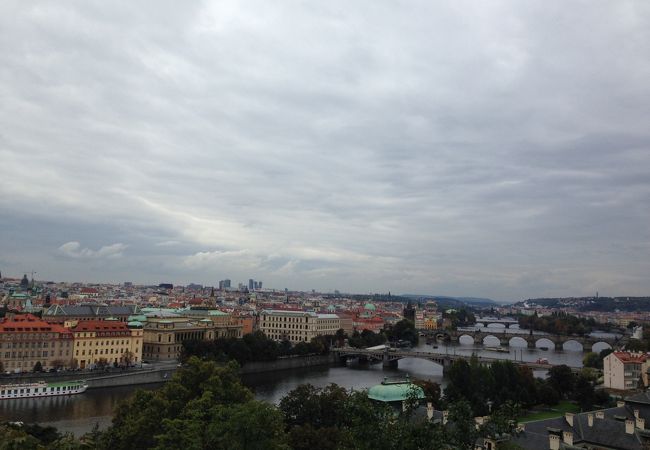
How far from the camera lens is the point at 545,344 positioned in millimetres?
137750

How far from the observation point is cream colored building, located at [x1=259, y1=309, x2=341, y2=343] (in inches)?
4311

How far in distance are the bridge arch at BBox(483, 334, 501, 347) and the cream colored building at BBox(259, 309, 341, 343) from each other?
43.9 m

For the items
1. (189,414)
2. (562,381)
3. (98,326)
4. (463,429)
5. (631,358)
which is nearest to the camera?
(463,429)

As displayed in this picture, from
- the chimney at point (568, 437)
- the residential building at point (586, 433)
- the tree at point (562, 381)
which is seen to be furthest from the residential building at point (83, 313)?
the chimney at point (568, 437)

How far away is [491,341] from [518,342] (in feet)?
33.7

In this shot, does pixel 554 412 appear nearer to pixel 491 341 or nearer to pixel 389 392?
pixel 389 392

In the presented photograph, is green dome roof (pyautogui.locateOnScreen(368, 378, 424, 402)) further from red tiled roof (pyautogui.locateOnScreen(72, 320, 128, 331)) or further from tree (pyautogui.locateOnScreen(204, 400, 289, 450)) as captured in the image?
red tiled roof (pyautogui.locateOnScreen(72, 320, 128, 331))

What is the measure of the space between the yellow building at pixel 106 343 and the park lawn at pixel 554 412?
158ft

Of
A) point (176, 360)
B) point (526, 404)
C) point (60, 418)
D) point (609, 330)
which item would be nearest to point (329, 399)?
point (526, 404)

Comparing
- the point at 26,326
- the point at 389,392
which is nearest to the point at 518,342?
the point at 26,326

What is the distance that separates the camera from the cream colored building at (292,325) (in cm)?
10950

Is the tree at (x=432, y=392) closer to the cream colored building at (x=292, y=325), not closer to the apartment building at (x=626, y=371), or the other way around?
the apartment building at (x=626, y=371)

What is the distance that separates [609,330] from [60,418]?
594ft

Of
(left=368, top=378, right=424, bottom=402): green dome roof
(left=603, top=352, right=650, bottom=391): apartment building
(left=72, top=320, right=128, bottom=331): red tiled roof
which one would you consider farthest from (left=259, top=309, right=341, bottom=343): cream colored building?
(left=368, top=378, right=424, bottom=402): green dome roof
